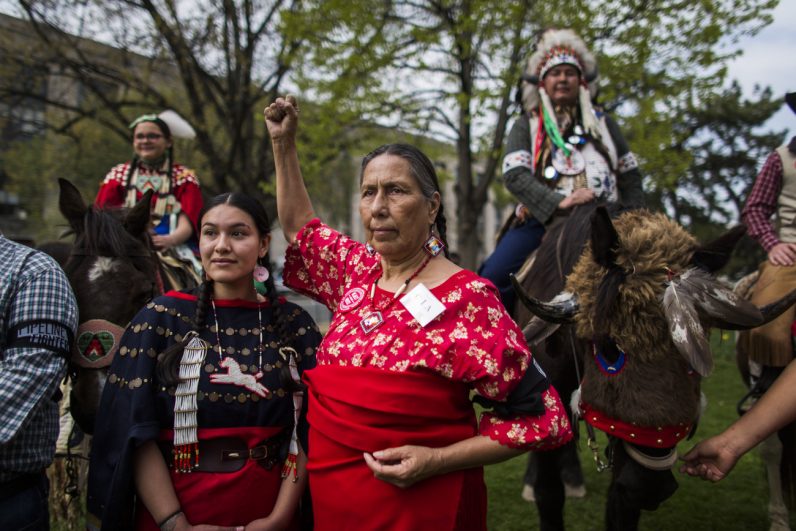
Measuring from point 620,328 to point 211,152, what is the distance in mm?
12046

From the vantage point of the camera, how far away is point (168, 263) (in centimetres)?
405

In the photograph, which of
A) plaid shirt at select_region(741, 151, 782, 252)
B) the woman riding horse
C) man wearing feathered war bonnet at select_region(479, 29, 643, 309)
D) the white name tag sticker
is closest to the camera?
the white name tag sticker

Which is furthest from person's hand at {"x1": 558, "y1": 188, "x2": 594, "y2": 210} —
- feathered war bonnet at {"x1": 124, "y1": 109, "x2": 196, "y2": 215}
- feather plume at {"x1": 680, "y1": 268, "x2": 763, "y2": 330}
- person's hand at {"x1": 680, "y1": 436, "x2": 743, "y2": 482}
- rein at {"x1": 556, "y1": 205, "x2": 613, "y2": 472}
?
feathered war bonnet at {"x1": 124, "y1": 109, "x2": 196, "y2": 215}

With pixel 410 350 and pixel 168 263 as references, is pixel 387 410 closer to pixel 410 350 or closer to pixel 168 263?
pixel 410 350

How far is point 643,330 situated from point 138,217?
279 centimetres

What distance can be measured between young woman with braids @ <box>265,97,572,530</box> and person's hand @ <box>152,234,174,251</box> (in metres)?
2.46

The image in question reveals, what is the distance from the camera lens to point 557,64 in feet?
13.4

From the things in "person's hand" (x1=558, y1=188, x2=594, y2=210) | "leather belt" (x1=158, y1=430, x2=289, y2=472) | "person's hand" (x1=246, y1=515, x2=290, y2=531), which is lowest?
"person's hand" (x1=246, y1=515, x2=290, y2=531)

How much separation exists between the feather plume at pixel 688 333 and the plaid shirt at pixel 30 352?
225 cm

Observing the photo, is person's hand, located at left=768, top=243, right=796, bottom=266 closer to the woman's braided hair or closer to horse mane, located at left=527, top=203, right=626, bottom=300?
horse mane, located at left=527, top=203, right=626, bottom=300

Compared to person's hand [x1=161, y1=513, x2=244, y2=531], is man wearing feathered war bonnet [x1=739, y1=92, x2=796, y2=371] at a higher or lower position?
higher

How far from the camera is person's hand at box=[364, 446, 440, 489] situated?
5.71 ft

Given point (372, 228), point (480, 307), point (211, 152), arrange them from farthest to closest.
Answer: point (211, 152) < point (372, 228) < point (480, 307)

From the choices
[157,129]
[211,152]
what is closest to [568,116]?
[157,129]
